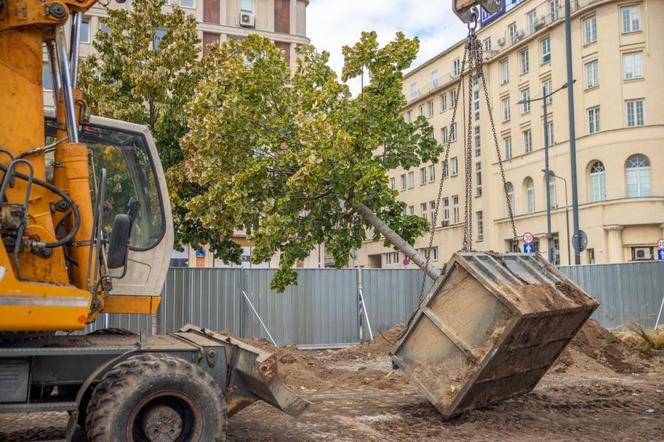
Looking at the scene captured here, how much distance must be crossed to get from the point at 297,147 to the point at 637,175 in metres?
32.9

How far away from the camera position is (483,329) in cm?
789

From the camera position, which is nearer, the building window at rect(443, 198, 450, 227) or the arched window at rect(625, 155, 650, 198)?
the arched window at rect(625, 155, 650, 198)

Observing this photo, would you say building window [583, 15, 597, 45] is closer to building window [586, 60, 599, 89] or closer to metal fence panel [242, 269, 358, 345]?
building window [586, 60, 599, 89]

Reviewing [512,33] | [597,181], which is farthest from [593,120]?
[512,33]

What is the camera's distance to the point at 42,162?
584 centimetres

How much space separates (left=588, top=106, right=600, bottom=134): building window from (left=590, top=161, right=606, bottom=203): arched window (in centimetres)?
201

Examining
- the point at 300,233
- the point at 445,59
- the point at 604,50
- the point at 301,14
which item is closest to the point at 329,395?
the point at 300,233

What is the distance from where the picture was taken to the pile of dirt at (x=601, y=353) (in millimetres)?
14258

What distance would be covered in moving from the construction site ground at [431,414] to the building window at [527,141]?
36.4 m

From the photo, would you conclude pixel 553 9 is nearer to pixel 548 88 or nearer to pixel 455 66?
pixel 548 88

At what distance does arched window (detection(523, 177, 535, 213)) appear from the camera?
1924 inches

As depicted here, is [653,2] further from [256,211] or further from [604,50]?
[256,211]

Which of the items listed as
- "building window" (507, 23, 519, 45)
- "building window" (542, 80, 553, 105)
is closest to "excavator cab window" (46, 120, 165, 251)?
"building window" (542, 80, 553, 105)

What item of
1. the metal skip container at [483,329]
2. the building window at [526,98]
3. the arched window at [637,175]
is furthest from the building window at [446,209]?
the metal skip container at [483,329]
